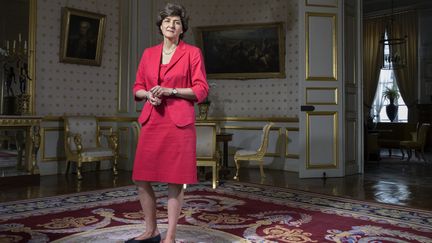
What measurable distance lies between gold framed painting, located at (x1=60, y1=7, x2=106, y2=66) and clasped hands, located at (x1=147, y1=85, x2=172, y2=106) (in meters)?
4.97

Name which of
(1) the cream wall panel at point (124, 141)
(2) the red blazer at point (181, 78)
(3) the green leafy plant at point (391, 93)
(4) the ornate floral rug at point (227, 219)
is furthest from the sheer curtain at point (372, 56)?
(2) the red blazer at point (181, 78)

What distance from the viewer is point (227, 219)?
3461 millimetres

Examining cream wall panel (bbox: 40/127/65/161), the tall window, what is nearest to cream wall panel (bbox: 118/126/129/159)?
cream wall panel (bbox: 40/127/65/161)

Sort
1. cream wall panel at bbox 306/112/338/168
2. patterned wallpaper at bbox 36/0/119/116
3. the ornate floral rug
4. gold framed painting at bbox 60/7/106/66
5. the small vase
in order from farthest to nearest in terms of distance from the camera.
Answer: the small vase < gold framed painting at bbox 60/7/106/66 < patterned wallpaper at bbox 36/0/119/116 < cream wall panel at bbox 306/112/338/168 < the ornate floral rug

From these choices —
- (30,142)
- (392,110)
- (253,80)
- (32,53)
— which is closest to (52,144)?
(30,142)

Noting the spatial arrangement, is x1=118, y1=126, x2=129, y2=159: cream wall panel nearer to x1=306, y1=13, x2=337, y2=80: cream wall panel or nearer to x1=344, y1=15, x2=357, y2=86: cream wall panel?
x1=306, y1=13, x2=337, y2=80: cream wall panel

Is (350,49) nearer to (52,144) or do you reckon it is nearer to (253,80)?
(253,80)

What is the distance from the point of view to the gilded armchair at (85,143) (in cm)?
611

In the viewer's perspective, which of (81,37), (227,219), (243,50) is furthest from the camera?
(243,50)

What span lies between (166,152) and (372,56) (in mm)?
11661

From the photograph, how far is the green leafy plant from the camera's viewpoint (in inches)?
480

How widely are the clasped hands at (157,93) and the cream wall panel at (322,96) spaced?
4188 mm

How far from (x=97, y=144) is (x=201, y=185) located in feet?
7.86

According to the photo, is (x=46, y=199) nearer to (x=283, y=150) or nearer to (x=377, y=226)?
(x=377, y=226)
